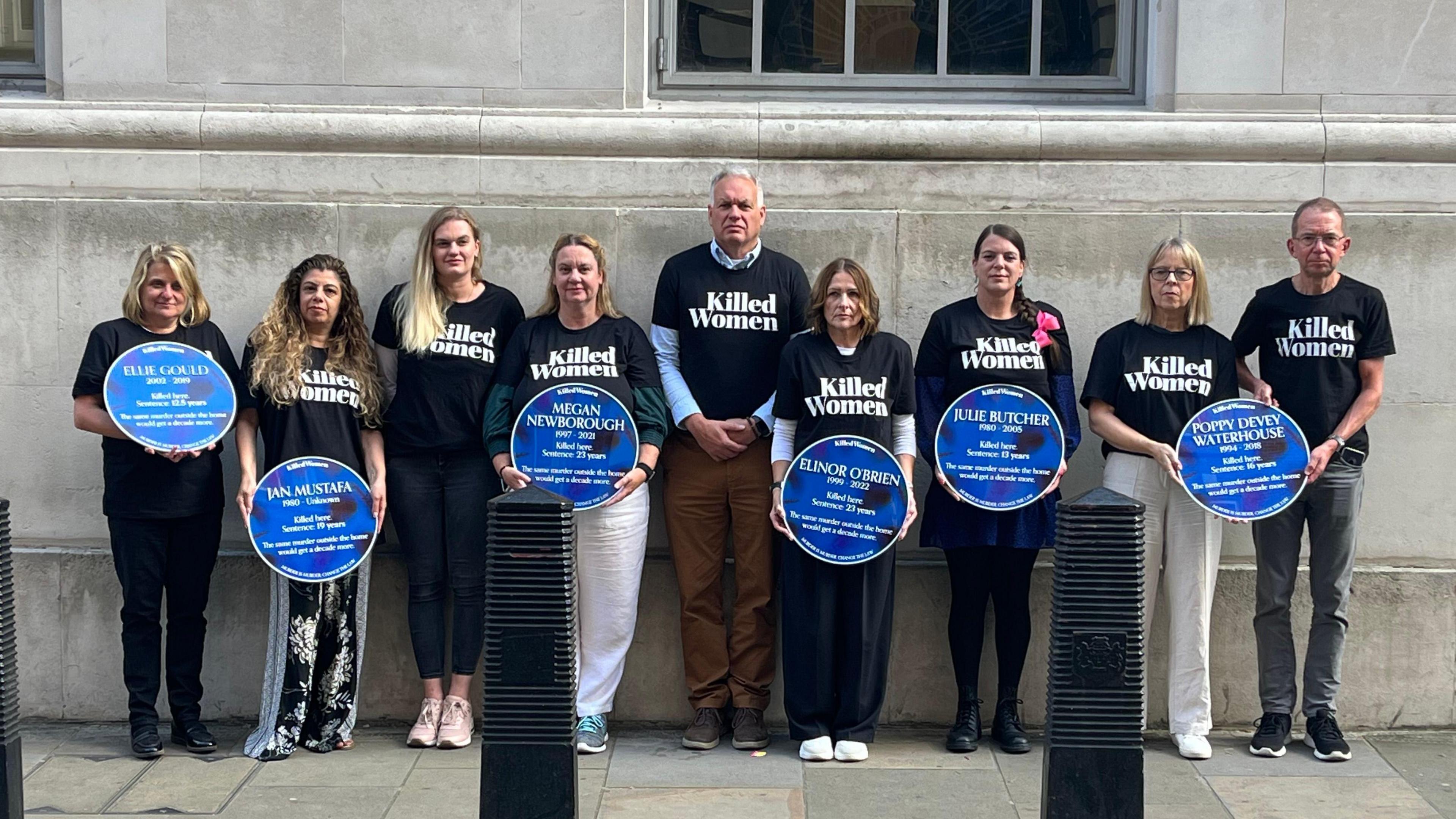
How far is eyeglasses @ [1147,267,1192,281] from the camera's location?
20.0 ft

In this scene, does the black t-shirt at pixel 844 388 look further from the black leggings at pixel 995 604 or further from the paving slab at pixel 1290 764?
the paving slab at pixel 1290 764

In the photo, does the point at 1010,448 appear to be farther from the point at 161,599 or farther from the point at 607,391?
the point at 161,599

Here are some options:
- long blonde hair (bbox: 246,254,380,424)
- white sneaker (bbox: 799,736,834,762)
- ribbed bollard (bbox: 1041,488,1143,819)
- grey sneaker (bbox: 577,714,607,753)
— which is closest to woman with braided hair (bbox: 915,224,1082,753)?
white sneaker (bbox: 799,736,834,762)

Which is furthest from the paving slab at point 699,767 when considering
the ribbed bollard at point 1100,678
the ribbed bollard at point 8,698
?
the ribbed bollard at point 8,698

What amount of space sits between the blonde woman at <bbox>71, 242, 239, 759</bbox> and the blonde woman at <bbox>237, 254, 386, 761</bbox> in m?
0.20

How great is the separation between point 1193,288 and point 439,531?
335cm

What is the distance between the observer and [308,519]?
6070 millimetres

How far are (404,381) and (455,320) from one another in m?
0.34

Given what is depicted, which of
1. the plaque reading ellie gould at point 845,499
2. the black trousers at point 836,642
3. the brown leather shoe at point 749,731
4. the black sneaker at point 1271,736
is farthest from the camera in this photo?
the brown leather shoe at point 749,731

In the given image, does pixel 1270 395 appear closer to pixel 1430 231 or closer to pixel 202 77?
pixel 1430 231

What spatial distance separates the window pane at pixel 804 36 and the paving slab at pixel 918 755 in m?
3.17

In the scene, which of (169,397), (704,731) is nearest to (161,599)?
(169,397)

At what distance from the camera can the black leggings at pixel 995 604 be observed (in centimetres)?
628

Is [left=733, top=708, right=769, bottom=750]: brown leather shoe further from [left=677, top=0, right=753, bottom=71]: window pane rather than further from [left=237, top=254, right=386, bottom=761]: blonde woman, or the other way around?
[left=677, top=0, right=753, bottom=71]: window pane
